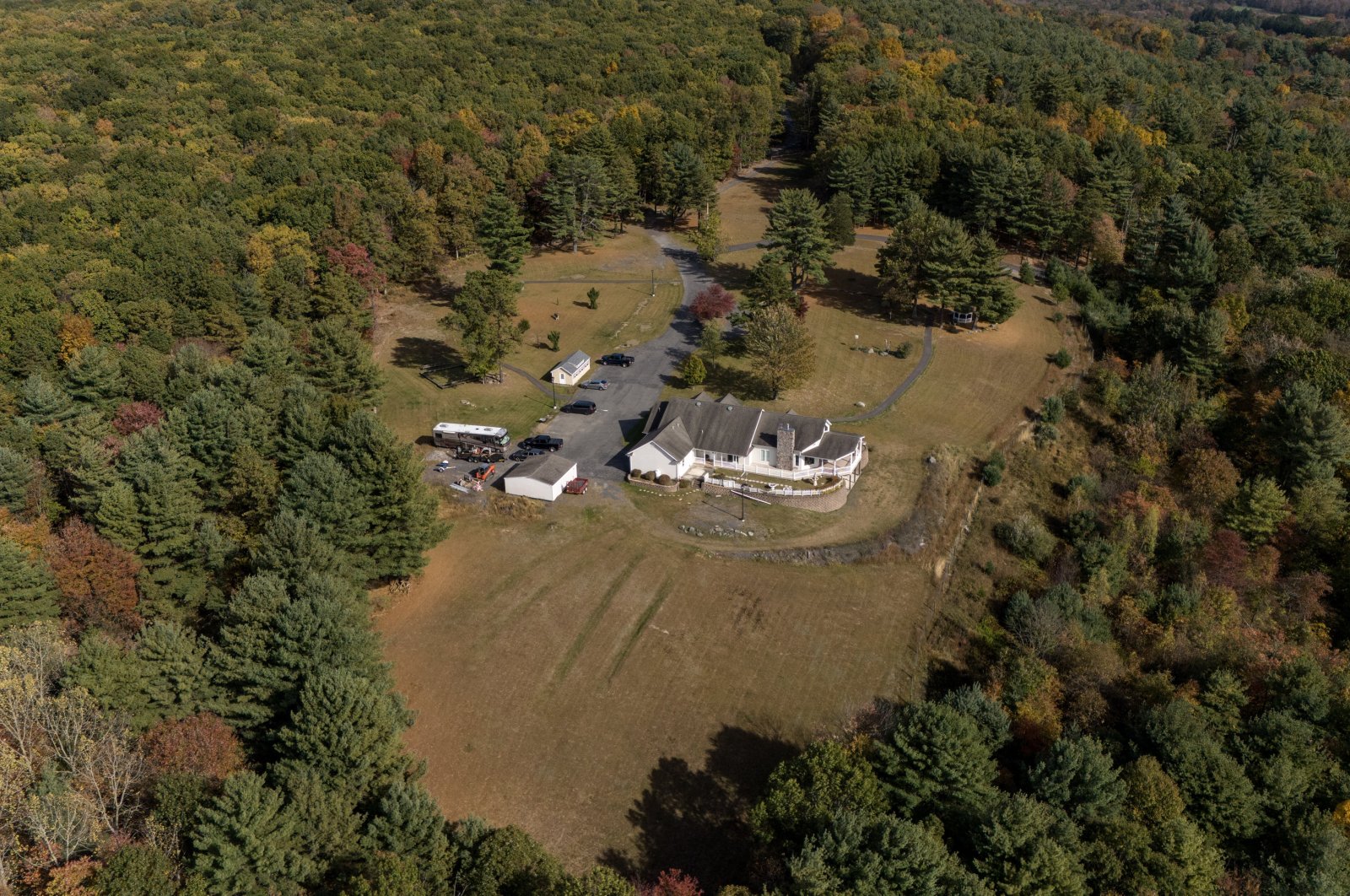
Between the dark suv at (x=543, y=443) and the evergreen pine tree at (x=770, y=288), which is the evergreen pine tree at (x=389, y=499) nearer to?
the dark suv at (x=543, y=443)

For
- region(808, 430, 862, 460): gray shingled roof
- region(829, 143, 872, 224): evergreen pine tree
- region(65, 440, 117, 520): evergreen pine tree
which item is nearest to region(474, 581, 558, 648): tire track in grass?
region(808, 430, 862, 460): gray shingled roof

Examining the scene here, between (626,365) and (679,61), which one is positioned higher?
(679,61)

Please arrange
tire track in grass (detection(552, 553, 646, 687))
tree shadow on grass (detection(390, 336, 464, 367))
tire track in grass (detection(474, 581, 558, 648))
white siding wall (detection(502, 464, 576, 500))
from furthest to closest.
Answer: tree shadow on grass (detection(390, 336, 464, 367)), white siding wall (detection(502, 464, 576, 500)), tire track in grass (detection(474, 581, 558, 648)), tire track in grass (detection(552, 553, 646, 687))

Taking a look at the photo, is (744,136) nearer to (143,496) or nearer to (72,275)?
(72,275)

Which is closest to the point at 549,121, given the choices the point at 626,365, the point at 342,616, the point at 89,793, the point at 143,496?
the point at 626,365

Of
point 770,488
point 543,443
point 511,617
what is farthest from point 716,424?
point 511,617

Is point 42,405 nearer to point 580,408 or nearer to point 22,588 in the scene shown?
point 22,588

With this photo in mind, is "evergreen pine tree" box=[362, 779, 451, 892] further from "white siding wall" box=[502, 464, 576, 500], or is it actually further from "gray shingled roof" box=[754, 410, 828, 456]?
"gray shingled roof" box=[754, 410, 828, 456]

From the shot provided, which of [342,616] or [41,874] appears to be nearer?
[41,874]
